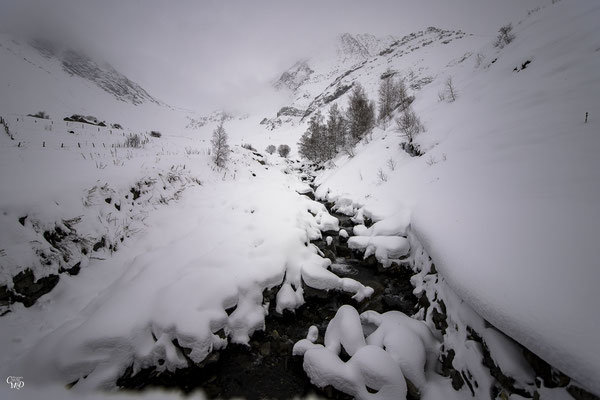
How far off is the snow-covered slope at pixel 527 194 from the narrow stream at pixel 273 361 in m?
1.58

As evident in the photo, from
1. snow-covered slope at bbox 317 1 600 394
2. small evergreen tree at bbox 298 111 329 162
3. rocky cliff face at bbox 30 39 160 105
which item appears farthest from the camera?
rocky cliff face at bbox 30 39 160 105

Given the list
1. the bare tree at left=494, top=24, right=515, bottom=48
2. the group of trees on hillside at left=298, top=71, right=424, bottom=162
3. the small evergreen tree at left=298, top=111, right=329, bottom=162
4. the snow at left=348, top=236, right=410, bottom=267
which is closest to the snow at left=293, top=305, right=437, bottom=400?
the snow at left=348, top=236, right=410, bottom=267

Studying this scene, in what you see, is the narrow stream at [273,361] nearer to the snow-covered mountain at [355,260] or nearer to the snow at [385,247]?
the snow-covered mountain at [355,260]

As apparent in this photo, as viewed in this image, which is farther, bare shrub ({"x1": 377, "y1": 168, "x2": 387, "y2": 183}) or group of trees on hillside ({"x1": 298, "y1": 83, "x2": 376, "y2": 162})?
group of trees on hillside ({"x1": 298, "y1": 83, "x2": 376, "y2": 162})

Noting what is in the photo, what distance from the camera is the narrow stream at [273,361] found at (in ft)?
9.61

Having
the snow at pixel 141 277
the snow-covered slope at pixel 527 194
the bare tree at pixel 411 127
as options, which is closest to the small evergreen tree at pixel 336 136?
the bare tree at pixel 411 127

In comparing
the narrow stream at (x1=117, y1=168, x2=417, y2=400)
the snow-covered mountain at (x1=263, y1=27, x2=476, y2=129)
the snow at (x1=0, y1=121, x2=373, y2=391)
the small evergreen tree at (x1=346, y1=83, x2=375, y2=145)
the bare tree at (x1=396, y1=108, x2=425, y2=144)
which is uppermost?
the snow-covered mountain at (x1=263, y1=27, x2=476, y2=129)

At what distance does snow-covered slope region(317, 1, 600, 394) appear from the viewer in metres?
2.05

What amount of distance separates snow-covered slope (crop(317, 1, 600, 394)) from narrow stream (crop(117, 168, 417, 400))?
158 centimetres

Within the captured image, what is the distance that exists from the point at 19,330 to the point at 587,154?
28.6 feet

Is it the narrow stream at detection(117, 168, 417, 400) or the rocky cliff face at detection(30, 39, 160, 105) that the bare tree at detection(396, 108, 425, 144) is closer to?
the narrow stream at detection(117, 168, 417, 400)

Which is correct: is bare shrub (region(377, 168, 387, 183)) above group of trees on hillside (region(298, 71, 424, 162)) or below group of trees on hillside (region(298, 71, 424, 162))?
below

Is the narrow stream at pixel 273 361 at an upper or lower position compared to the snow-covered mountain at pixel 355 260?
lower

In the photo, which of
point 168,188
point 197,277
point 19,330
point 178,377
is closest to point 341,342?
point 178,377
